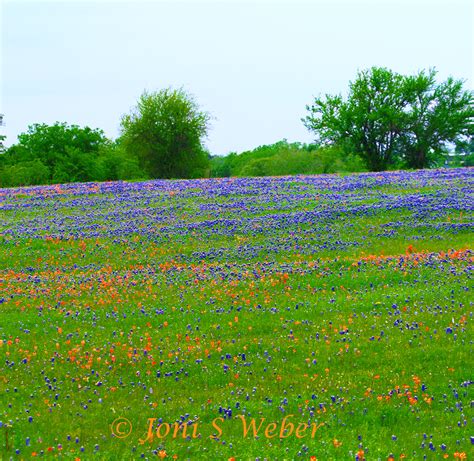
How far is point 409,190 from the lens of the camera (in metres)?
28.9

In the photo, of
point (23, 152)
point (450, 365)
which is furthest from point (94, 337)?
point (23, 152)

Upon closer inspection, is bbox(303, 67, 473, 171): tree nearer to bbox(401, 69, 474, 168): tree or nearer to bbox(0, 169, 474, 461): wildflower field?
bbox(401, 69, 474, 168): tree

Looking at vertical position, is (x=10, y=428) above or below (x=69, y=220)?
below

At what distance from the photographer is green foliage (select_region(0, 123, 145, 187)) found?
63.4 metres

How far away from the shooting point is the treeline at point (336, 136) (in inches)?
2475

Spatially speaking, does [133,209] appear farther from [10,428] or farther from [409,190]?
[10,428]

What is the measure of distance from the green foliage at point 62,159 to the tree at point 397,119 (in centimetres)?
2547

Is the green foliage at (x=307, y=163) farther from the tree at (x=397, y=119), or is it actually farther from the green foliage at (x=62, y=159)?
the green foliage at (x=62, y=159)

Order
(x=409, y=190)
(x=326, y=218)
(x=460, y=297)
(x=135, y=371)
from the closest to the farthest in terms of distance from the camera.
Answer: (x=135, y=371) → (x=460, y=297) → (x=326, y=218) → (x=409, y=190)

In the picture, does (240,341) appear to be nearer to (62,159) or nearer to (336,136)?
(336,136)

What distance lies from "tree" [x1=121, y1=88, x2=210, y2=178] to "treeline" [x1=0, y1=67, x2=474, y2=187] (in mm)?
127

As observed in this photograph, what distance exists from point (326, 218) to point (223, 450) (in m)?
17.0

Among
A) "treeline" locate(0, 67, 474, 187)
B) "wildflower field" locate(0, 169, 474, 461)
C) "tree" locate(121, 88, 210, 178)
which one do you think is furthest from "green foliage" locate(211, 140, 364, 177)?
"wildflower field" locate(0, 169, 474, 461)

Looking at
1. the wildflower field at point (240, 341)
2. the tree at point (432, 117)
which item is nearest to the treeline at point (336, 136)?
the tree at point (432, 117)
